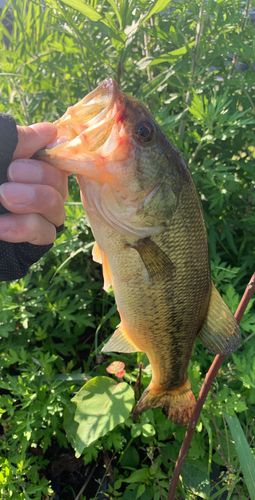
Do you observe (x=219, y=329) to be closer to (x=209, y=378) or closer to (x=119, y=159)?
(x=209, y=378)

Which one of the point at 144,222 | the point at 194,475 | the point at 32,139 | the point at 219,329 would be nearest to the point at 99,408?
the point at 194,475

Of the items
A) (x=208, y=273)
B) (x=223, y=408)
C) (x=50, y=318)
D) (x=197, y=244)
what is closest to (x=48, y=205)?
(x=197, y=244)

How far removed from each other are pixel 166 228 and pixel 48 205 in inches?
16.8

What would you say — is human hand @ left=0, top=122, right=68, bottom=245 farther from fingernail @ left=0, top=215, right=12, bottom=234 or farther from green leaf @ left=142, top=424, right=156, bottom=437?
green leaf @ left=142, top=424, right=156, bottom=437

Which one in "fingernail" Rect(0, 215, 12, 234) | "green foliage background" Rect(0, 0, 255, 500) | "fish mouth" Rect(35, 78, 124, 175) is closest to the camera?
"fish mouth" Rect(35, 78, 124, 175)

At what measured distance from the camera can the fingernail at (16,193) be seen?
98 cm

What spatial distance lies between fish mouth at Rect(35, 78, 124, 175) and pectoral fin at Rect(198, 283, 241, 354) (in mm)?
726

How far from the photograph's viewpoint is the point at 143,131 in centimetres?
101

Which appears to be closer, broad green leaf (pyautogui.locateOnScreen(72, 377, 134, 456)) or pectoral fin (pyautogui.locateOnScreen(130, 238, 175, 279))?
pectoral fin (pyautogui.locateOnScreen(130, 238, 175, 279))

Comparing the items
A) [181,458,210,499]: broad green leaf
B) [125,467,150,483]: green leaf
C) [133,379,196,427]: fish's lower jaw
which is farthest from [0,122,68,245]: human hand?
[181,458,210,499]: broad green leaf

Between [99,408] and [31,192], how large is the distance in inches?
45.8

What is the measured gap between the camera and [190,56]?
7.07 ft

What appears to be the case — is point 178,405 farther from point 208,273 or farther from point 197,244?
point 197,244

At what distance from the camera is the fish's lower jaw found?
4.67 feet
